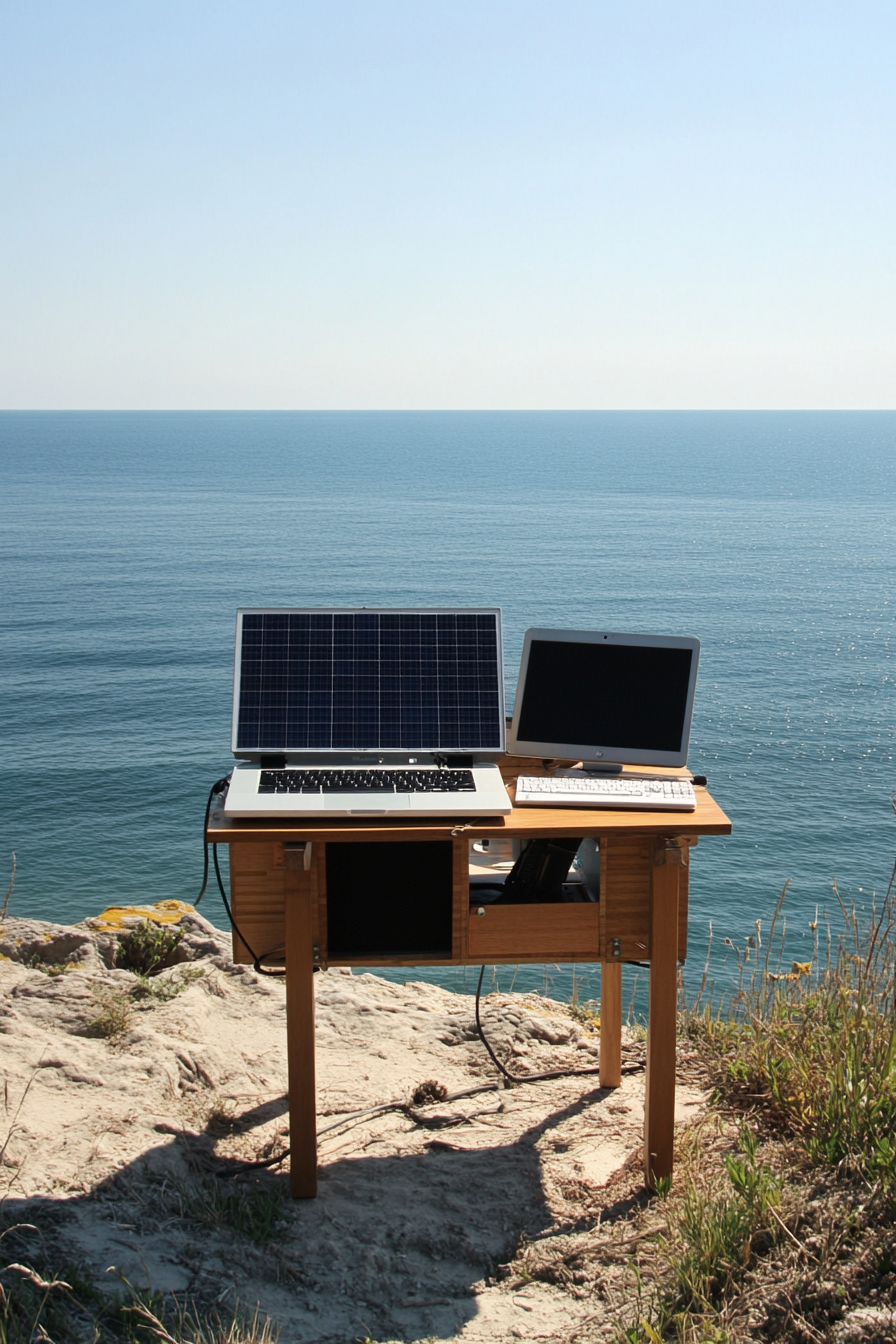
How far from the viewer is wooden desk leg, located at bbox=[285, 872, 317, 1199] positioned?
13.7ft

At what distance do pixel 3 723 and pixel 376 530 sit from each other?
4076 centimetres

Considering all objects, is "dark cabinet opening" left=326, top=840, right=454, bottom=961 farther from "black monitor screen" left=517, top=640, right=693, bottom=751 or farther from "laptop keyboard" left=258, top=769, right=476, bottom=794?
"black monitor screen" left=517, top=640, right=693, bottom=751

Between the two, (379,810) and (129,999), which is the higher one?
(379,810)

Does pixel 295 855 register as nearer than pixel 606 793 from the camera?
Yes

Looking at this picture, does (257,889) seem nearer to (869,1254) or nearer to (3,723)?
(869,1254)

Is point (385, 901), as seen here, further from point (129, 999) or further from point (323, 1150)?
point (129, 999)

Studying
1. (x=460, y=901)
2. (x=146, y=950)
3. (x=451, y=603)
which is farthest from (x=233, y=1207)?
(x=451, y=603)

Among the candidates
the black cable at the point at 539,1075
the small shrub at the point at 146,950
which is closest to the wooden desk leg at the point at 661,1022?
the black cable at the point at 539,1075

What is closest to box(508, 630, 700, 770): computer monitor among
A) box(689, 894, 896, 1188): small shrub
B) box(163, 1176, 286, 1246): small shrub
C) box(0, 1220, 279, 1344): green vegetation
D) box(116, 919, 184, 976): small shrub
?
box(689, 894, 896, 1188): small shrub

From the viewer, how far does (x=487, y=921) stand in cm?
425

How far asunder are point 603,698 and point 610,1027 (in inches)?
60.2

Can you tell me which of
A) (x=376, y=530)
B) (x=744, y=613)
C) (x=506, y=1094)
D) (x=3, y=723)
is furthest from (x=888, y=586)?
(x=506, y=1094)

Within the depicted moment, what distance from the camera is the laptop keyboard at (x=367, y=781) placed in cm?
419

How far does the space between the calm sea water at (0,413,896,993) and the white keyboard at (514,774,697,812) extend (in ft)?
18.1
